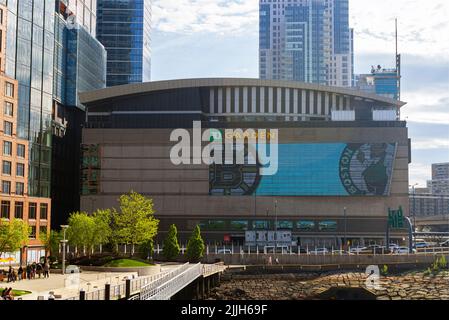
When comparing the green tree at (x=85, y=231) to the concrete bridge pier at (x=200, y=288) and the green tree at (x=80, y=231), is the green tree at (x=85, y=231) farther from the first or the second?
the concrete bridge pier at (x=200, y=288)

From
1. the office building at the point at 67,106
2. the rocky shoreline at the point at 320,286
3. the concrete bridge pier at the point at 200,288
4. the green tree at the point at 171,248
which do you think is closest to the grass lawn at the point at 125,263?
the concrete bridge pier at the point at 200,288

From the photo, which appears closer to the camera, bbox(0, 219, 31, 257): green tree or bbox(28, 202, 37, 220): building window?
bbox(0, 219, 31, 257): green tree

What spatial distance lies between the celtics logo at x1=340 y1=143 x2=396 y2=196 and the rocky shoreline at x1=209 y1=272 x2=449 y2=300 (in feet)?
124

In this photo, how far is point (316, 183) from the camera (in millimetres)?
131250

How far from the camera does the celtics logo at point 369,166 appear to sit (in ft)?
426

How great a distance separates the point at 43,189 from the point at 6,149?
1496cm

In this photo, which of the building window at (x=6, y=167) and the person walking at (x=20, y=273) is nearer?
the person walking at (x=20, y=273)

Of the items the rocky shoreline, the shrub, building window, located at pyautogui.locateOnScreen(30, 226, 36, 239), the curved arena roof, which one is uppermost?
the curved arena roof

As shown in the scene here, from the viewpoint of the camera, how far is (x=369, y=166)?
129875 mm

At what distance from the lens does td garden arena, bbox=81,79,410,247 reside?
428 ft

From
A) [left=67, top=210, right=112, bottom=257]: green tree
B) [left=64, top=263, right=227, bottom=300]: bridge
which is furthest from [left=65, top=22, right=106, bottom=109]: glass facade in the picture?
[left=64, top=263, right=227, bottom=300]: bridge

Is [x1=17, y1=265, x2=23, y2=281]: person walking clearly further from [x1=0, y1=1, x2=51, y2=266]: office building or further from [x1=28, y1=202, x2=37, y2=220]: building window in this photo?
[x1=28, y1=202, x2=37, y2=220]: building window

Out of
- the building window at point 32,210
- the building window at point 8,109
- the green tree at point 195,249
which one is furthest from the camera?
the building window at point 32,210

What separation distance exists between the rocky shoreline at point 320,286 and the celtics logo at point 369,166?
124 ft
